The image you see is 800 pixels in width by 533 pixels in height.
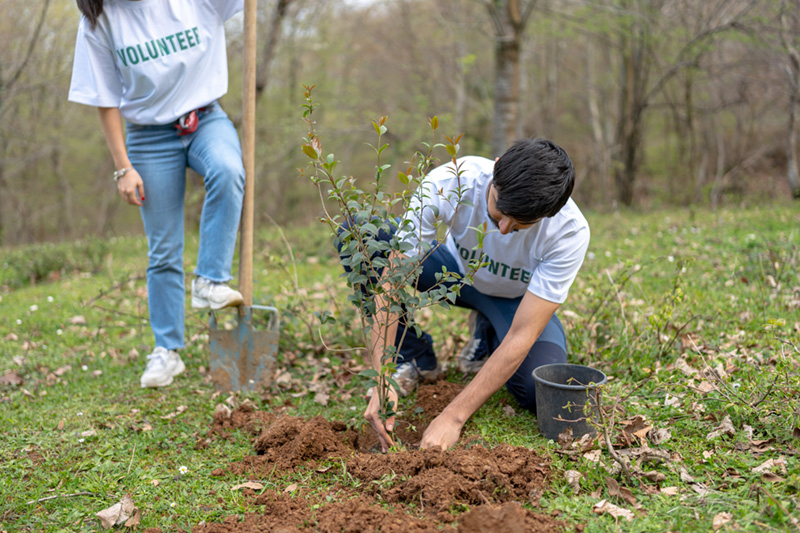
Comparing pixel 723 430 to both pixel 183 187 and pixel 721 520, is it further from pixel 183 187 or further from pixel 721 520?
pixel 183 187

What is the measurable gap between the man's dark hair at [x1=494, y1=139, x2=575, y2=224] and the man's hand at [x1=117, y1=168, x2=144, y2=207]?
1832mm

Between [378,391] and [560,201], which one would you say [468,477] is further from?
[560,201]

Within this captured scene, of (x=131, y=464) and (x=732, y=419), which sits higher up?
(x=732, y=419)

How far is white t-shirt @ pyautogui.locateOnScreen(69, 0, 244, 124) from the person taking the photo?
2.87 metres

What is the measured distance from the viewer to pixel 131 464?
2428 mm

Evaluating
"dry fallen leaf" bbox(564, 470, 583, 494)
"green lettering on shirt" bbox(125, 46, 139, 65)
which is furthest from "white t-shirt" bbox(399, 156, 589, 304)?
"green lettering on shirt" bbox(125, 46, 139, 65)

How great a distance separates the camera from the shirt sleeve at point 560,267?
2.45 metres

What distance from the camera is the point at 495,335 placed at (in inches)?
126

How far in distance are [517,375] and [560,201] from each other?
0.91 m

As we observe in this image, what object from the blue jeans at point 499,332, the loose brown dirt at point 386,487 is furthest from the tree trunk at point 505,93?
the loose brown dirt at point 386,487

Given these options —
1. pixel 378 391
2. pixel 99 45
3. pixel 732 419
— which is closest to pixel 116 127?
pixel 99 45

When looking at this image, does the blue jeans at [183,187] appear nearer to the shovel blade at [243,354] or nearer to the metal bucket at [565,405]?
the shovel blade at [243,354]

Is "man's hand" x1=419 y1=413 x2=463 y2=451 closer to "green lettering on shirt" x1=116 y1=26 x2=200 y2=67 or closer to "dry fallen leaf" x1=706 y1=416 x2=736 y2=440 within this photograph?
"dry fallen leaf" x1=706 y1=416 x2=736 y2=440

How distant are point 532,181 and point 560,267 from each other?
1.52 feet
